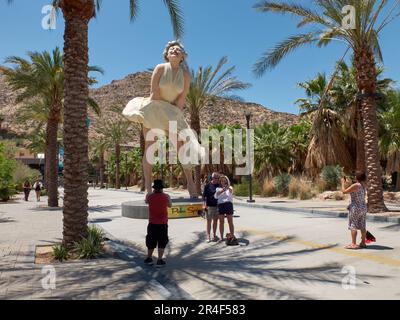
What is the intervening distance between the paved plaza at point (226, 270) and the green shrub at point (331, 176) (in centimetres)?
1453

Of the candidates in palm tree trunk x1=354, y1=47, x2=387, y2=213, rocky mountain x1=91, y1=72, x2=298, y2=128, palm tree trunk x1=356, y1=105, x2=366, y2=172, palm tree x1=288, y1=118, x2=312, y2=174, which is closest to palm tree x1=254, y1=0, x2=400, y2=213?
palm tree trunk x1=354, y1=47, x2=387, y2=213

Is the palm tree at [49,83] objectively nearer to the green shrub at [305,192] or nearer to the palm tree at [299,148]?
the green shrub at [305,192]

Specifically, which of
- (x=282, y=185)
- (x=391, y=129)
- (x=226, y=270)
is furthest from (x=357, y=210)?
(x=282, y=185)

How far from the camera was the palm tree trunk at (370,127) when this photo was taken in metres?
14.2

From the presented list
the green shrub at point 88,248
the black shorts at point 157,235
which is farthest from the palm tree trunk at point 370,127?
the green shrub at point 88,248

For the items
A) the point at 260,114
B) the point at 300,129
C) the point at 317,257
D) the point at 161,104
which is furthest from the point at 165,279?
the point at 260,114

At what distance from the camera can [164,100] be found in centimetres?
1495

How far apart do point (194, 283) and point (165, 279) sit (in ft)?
1.65

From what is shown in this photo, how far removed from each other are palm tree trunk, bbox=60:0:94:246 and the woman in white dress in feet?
18.7

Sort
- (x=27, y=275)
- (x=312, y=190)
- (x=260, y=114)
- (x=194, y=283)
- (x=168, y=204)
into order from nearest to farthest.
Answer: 1. (x=194, y=283)
2. (x=27, y=275)
3. (x=168, y=204)
4. (x=312, y=190)
5. (x=260, y=114)

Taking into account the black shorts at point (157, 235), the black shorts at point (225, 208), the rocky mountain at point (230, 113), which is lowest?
the black shorts at point (157, 235)

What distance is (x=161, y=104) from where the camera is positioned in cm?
1472

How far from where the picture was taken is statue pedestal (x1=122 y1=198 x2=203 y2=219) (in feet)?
48.2
